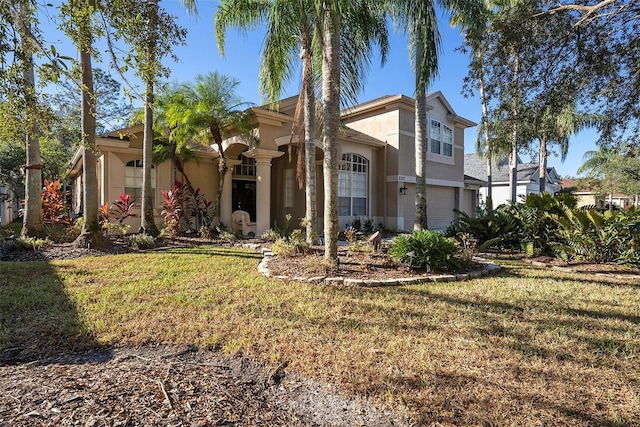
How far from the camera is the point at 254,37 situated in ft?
31.8

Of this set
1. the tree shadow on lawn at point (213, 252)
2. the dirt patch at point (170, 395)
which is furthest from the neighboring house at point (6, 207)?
the dirt patch at point (170, 395)

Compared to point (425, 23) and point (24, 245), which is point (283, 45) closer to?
point (425, 23)

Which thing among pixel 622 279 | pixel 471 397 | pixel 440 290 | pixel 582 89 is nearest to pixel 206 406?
pixel 471 397

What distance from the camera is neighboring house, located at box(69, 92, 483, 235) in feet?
39.8

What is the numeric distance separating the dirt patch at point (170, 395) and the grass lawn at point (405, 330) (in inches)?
9.6

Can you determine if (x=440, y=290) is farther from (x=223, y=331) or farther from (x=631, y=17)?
(x=631, y=17)

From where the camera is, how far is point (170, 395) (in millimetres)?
2695

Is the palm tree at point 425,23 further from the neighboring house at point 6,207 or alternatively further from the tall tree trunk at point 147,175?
the neighboring house at point 6,207

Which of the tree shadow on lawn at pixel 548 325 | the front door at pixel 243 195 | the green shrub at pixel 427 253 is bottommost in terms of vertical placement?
the tree shadow on lawn at pixel 548 325

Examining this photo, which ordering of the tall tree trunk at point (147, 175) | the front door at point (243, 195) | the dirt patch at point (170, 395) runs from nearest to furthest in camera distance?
the dirt patch at point (170, 395)
the tall tree trunk at point (147, 175)
the front door at point (243, 195)

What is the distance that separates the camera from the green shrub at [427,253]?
6926mm

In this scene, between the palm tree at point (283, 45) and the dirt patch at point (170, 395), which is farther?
the palm tree at point (283, 45)

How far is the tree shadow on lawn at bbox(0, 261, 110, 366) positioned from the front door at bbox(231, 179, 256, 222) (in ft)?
30.9

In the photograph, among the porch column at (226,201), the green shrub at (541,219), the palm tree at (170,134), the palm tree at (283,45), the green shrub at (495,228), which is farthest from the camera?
the porch column at (226,201)
